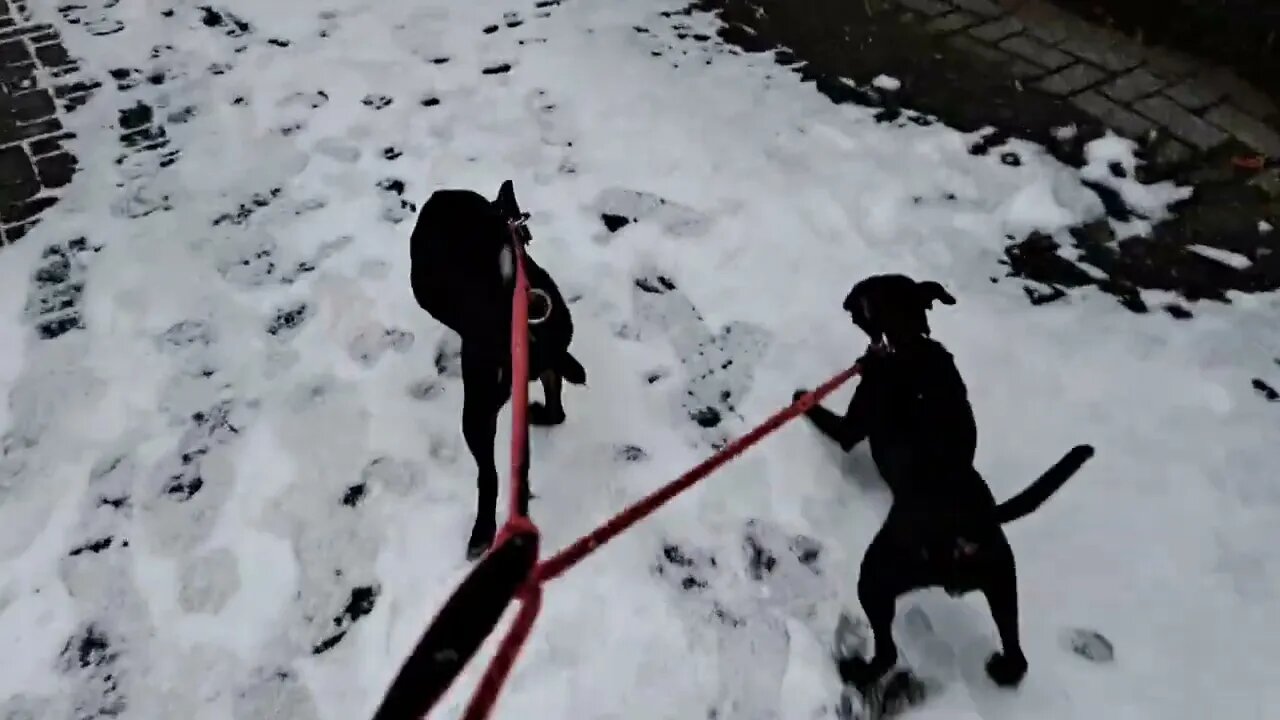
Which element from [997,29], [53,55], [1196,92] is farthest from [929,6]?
[53,55]

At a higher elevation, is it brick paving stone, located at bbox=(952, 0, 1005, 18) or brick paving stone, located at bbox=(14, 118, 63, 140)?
brick paving stone, located at bbox=(952, 0, 1005, 18)

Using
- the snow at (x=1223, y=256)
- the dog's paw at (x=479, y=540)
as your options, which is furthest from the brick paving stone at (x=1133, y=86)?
the dog's paw at (x=479, y=540)

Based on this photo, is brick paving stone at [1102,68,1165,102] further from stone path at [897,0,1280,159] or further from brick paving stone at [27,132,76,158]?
brick paving stone at [27,132,76,158]

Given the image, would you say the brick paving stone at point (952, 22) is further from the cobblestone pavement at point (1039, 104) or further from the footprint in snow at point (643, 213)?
the footprint in snow at point (643, 213)

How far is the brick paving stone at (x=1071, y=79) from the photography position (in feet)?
15.2

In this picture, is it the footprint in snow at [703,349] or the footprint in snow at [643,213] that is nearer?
the footprint in snow at [703,349]

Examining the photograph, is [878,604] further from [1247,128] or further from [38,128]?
[38,128]

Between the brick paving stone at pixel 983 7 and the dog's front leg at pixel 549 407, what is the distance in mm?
3375

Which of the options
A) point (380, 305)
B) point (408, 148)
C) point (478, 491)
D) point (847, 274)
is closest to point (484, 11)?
point (408, 148)

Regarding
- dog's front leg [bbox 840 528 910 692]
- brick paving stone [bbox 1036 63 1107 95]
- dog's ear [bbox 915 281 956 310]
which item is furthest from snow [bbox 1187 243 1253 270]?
dog's front leg [bbox 840 528 910 692]

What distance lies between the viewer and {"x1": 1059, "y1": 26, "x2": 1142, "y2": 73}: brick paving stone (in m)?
4.74

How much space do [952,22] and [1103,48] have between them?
74 centimetres

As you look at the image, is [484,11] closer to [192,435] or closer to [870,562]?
[192,435]

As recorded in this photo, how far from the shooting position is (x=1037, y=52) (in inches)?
192
